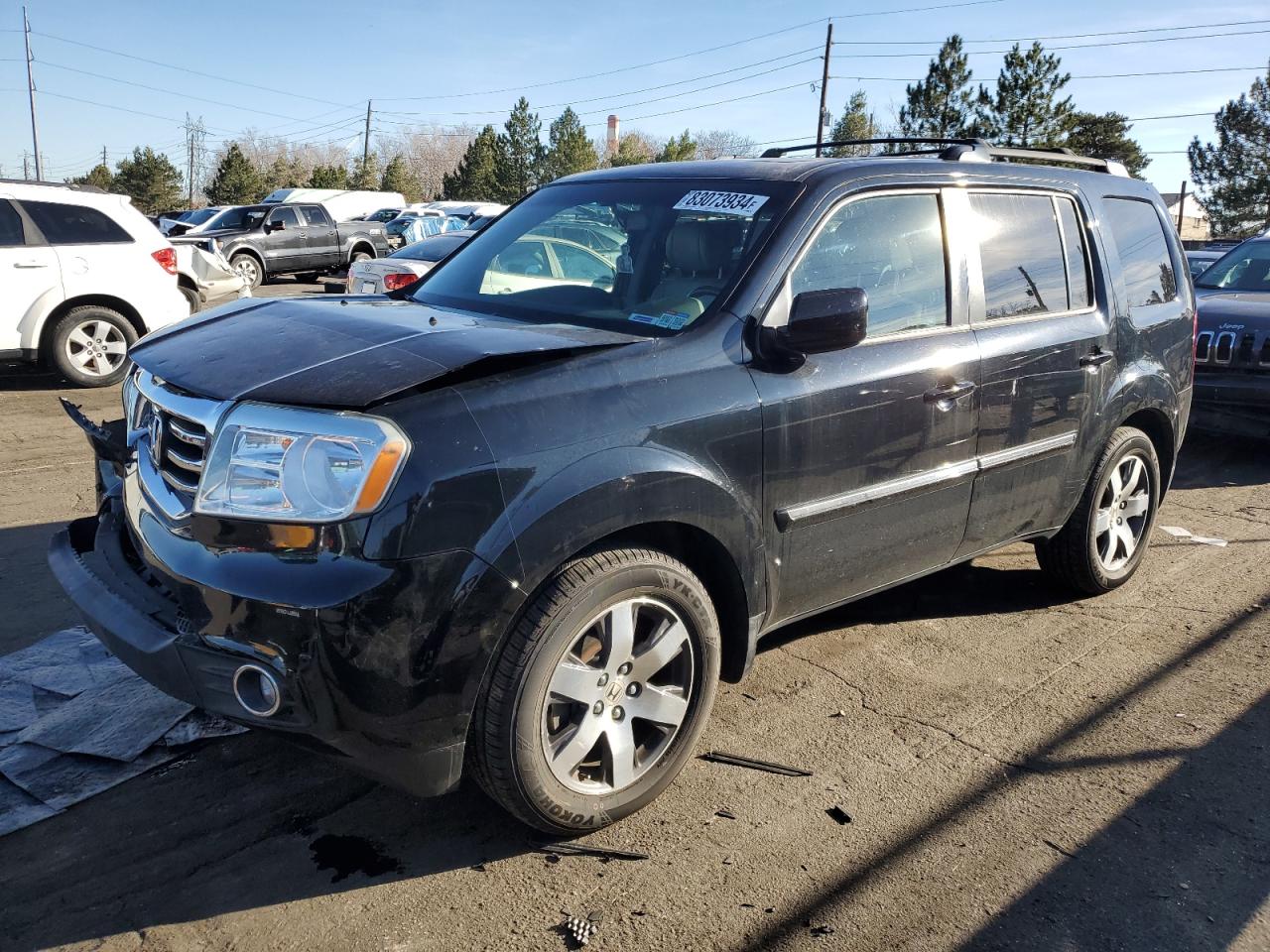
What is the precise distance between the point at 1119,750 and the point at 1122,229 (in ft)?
8.39

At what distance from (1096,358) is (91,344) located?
8.82 metres

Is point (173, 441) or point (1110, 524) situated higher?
point (173, 441)

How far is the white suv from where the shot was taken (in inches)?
359

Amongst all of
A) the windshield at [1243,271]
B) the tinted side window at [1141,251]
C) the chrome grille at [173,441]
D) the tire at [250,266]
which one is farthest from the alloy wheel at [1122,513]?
the tire at [250,266]

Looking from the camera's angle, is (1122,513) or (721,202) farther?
(1122,513)

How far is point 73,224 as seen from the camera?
372 inches

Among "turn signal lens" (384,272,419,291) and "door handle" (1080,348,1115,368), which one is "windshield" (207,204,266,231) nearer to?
"turn signal lens" (384,272,419,291)

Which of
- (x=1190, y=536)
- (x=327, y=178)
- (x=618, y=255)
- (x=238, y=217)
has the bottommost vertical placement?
(x=1190, y=536)

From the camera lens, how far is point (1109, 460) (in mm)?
4652

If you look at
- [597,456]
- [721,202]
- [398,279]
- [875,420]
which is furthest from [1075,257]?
[398,279]

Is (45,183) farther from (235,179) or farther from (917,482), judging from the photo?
(235,179)

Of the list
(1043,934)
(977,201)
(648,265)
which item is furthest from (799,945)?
(977,201)

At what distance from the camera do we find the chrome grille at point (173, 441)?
104 inches

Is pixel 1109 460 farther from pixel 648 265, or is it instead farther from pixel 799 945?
pixel 799 945
